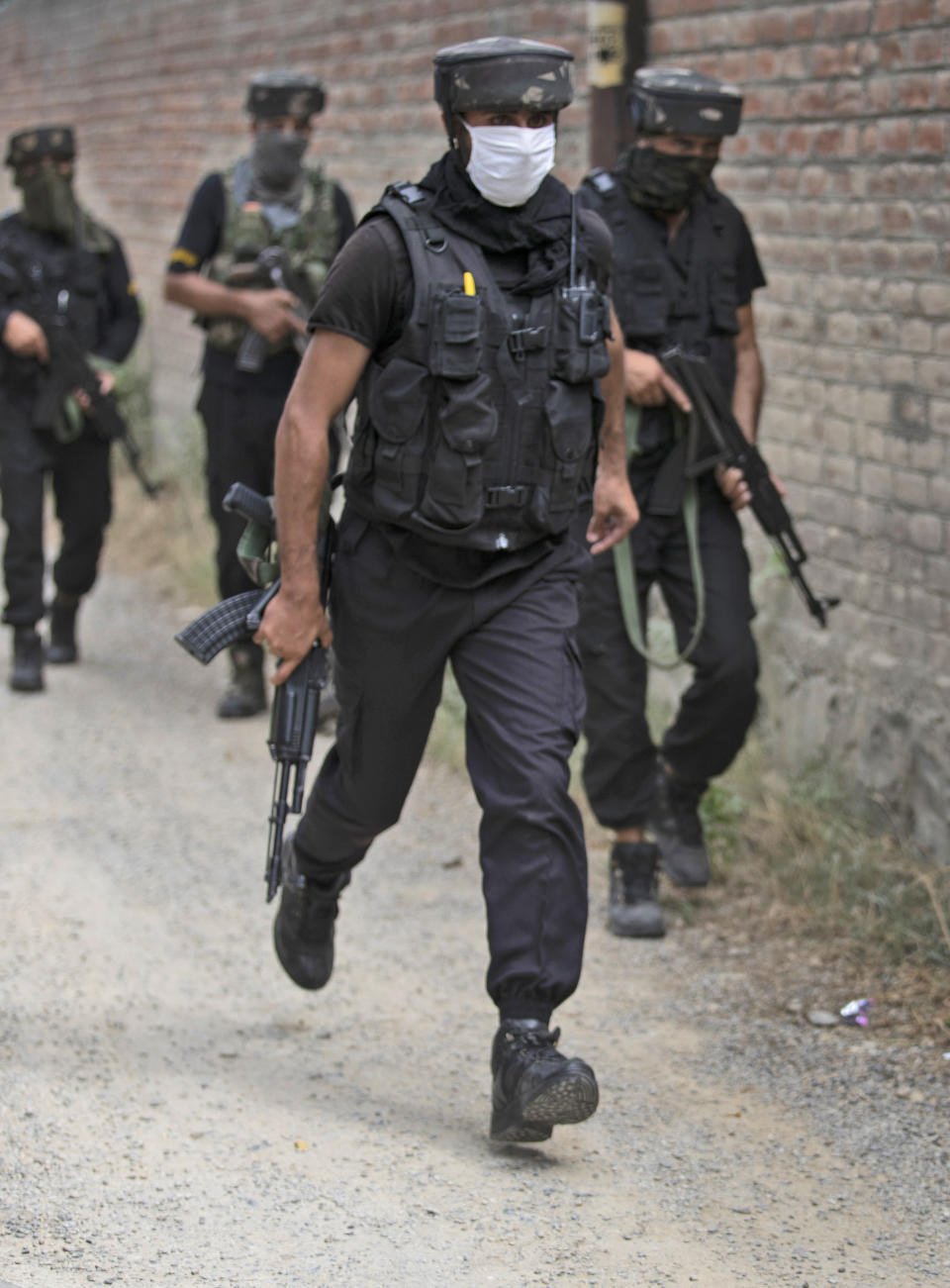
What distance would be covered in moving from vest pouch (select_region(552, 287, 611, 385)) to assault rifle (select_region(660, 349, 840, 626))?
1010 millimetres

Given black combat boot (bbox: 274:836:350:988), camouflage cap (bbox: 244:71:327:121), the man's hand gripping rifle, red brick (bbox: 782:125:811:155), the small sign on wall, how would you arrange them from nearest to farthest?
the man's hand gripping rifle < black combat boot (bbox: 274:836:350:988) < red brick (bbox: 782:125:811:155) < the small sign on wall < camouflage cap (bbox: 244:71:327:121)

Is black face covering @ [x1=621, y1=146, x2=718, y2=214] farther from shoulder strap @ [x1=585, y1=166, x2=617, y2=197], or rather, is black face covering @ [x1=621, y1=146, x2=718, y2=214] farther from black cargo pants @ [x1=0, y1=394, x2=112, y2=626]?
black cargo pants @ [x1=0, y1=394, x2=112, y2=626]

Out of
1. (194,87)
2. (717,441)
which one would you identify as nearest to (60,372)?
(717,441)

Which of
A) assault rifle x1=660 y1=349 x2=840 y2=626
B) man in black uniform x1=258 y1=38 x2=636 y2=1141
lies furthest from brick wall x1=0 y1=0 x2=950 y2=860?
man in black uniform x1=258 y1=38 x2=636 y2=1141

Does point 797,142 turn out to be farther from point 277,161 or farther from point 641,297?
point 277,161

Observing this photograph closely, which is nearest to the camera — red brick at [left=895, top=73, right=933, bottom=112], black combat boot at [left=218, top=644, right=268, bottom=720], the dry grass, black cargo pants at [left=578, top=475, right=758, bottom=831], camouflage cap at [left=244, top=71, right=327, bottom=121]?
black cargo pants at [left=578, top=475, right=758, bottom=831]

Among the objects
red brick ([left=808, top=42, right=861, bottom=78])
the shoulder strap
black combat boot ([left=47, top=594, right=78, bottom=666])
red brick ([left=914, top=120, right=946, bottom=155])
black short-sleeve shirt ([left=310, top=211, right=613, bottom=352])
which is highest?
red brick ([left=808, top=42, right=861, bottom=78])

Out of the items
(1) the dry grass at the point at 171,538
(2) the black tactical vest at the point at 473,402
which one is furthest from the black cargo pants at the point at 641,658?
(1) the dry grass at the point at 171,538

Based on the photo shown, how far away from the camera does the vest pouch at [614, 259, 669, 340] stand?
434 centimetres

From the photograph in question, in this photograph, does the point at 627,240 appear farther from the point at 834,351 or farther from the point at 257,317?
the point at 257,317

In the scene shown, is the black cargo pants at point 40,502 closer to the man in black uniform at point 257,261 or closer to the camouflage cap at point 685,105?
the man in black uniform at point 257,261

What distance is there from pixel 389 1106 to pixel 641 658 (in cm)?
139

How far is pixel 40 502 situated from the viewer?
698cm

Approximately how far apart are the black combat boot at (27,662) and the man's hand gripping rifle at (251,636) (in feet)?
11.4
